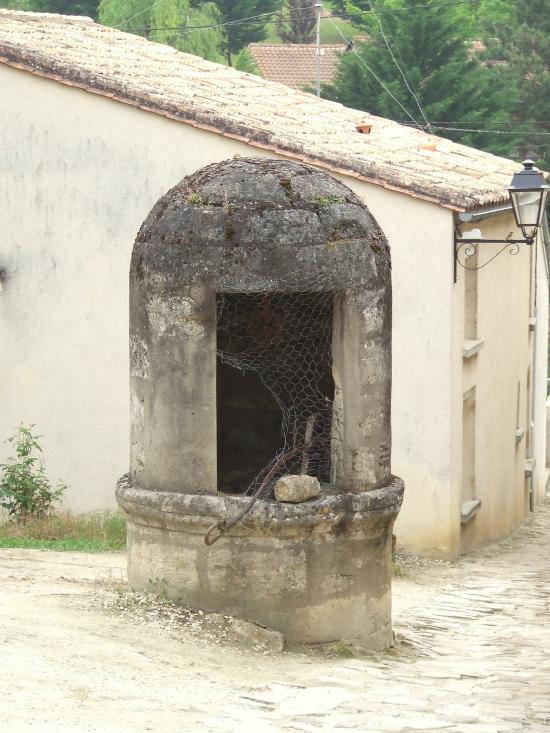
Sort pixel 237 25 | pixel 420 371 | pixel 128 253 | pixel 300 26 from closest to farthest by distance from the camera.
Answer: pixel 420 371 → pixel 128 253 → pixel 237 25 → pixel 300 26

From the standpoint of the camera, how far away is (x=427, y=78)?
3475cm

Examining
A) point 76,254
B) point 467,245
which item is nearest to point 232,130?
point 76,254

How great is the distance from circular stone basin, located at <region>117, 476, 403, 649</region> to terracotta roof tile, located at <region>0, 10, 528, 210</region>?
5.54 meters

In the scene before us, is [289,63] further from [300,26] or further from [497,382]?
[497,382]

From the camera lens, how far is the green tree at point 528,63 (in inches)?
1457

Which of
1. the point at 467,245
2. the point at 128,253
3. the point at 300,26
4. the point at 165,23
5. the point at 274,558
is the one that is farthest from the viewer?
the point at 300,26

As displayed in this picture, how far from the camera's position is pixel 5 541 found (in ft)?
41.5

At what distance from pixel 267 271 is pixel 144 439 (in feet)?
4.16

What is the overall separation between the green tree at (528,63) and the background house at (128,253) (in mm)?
22254

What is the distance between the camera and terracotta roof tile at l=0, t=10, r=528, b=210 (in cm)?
1377

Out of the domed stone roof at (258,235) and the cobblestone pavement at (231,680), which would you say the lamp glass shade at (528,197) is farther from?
the domed stone roof at (258,235)

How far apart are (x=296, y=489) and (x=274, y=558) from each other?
0.42m

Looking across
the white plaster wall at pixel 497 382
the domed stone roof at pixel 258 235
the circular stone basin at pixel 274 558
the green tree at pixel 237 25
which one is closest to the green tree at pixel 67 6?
the green tree at pixel 237 25

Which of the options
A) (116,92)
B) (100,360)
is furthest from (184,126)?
(100,360)
